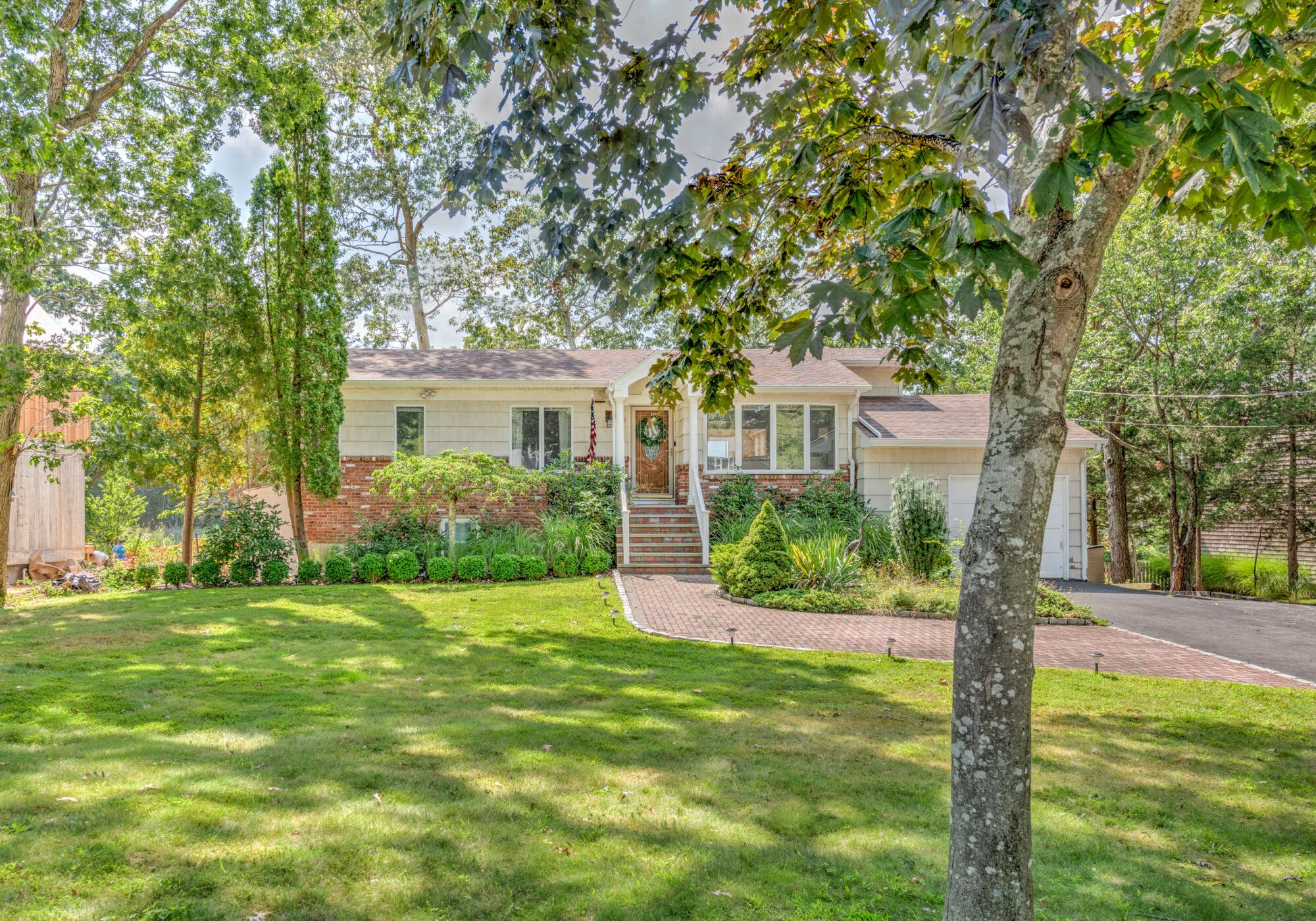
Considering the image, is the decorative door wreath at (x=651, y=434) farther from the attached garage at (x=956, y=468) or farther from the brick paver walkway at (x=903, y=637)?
the brick paver walkway at (x=903, y=637)

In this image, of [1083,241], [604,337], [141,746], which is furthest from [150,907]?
[604,337]

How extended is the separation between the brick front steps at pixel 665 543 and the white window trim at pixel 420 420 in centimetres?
516

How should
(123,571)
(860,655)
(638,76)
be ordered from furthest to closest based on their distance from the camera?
(123,571), (860,655), (638,76)

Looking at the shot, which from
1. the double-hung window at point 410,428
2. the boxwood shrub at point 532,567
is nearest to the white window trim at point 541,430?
the double-hung window at point 410,428

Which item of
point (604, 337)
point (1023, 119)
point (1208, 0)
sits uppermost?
point (604, 337)

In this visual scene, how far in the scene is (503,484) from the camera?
546 inches

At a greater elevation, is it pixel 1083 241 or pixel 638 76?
pixel 638 76

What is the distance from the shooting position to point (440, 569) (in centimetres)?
1293

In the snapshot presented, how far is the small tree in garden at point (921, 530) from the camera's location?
39.9 feet

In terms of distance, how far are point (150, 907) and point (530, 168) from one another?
13.6 ft

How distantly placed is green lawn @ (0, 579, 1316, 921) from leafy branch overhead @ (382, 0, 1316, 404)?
8.00 feet

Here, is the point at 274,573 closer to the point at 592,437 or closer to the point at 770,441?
the point at 592,437

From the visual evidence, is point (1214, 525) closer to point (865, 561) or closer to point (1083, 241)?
point (865, 561)

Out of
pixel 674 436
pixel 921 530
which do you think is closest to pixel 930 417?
pixel 921 530
